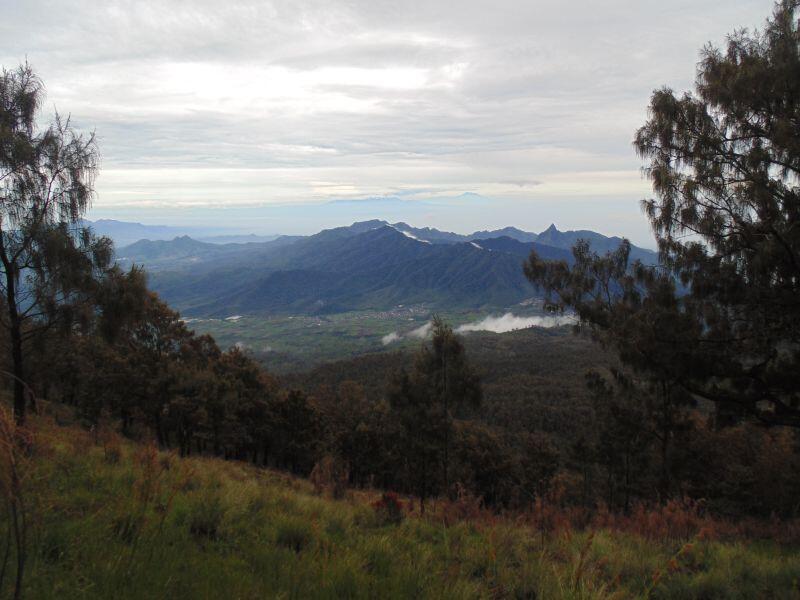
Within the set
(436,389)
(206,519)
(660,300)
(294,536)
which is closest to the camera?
(206,519)

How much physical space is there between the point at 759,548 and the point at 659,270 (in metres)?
7.83

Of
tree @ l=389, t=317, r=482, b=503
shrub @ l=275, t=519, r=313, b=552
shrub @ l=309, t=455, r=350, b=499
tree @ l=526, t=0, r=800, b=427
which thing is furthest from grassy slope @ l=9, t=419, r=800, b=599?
tree @ l=389, t=317, r=482, b=503

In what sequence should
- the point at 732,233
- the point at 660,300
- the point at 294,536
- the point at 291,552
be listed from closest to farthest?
the point at 291,552 < the point at 294,536 < the point at 732,233 < the point at 660,300

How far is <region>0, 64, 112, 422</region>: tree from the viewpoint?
11086 mm

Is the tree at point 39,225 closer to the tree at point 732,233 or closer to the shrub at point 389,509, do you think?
the shrub at point 389,509

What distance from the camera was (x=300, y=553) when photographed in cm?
421

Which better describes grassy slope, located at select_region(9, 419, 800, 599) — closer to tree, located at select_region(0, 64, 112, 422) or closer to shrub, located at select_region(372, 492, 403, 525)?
shrub, located at select_region(372, 492, 403, 525)

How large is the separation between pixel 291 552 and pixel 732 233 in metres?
10.3

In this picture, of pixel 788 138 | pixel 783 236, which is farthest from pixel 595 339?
pixel 788 138

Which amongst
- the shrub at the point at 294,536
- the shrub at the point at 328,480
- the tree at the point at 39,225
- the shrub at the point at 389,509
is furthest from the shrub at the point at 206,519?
the tree at the point at 39,225

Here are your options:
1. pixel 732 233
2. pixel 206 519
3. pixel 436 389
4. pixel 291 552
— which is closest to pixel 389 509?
pixel 291 552

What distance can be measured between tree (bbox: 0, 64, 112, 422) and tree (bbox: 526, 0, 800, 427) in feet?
45.8

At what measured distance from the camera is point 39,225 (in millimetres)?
11305

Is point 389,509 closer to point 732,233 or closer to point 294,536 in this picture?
point 294,536
